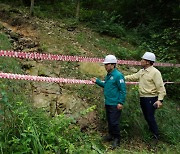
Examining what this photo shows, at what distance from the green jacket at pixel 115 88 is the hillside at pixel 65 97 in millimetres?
379

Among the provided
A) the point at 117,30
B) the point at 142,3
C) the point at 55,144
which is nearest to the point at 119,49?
the point at 117,30

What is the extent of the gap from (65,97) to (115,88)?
1.62m

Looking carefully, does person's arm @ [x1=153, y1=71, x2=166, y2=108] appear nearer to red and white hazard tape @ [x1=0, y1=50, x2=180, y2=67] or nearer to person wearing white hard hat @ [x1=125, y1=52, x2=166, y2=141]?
person wearing white hard hat @ [x1=125, y1=52, x2=166, y2=141]

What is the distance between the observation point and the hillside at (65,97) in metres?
4.35

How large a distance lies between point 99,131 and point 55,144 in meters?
2.04

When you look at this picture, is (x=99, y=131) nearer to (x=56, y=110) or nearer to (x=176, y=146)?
(x=56, y=110)

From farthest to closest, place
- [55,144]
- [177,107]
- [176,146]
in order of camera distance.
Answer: [177,107] < [176,146] < [55,144]

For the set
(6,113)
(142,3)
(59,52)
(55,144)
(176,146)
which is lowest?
(176,146)

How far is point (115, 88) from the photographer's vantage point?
542 centimetres

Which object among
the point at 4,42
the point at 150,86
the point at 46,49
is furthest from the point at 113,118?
the point at 4,42

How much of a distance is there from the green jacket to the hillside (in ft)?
1.24

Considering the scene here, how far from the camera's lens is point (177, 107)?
7691mm

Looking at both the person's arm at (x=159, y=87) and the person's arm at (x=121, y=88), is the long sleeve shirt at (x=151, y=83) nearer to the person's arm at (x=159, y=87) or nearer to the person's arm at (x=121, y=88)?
the person's arm at (x=159, y=87)

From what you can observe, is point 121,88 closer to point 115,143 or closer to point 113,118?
point 113,118
